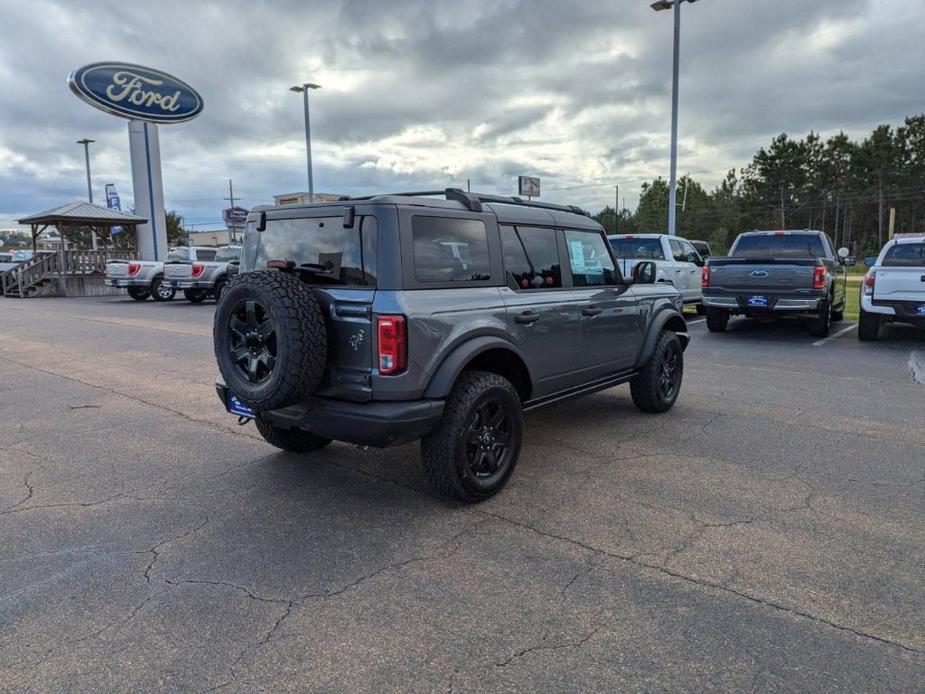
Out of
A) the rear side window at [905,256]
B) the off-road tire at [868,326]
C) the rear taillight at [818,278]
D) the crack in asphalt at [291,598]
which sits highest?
the rear side window at [905,256]

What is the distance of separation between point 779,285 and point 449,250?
850cm

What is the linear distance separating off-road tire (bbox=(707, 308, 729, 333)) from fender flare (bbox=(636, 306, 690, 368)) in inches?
231

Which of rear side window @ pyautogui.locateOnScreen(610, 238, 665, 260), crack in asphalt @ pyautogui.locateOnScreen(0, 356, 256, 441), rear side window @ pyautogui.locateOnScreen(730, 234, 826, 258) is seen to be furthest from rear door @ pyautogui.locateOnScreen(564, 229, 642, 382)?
rear side window @ pyautogui.locateOnScreen(610, 238, 665, 260)

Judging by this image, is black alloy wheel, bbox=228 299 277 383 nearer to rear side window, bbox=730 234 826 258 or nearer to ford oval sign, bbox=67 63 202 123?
rear side window, bbox=730 234 826 258

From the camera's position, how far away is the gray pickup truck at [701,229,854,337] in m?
10.5

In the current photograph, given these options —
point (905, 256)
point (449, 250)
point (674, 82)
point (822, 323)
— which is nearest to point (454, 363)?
point (449, 250)

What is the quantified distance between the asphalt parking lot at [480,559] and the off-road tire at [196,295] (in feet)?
51.9

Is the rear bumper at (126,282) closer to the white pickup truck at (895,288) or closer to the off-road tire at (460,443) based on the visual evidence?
the white pickup truck at (895,288)

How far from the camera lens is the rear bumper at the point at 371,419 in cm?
358

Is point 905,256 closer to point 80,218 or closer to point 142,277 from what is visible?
point 142,277

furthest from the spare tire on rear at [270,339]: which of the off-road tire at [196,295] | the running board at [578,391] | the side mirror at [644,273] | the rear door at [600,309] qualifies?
the off-road tire at [196,295]

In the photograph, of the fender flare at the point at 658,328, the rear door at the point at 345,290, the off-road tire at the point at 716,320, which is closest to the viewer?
the rear door at the point at 345,290

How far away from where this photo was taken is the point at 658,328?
5.97 m

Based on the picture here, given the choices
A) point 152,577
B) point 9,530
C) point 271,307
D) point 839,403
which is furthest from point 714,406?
point 9,530
